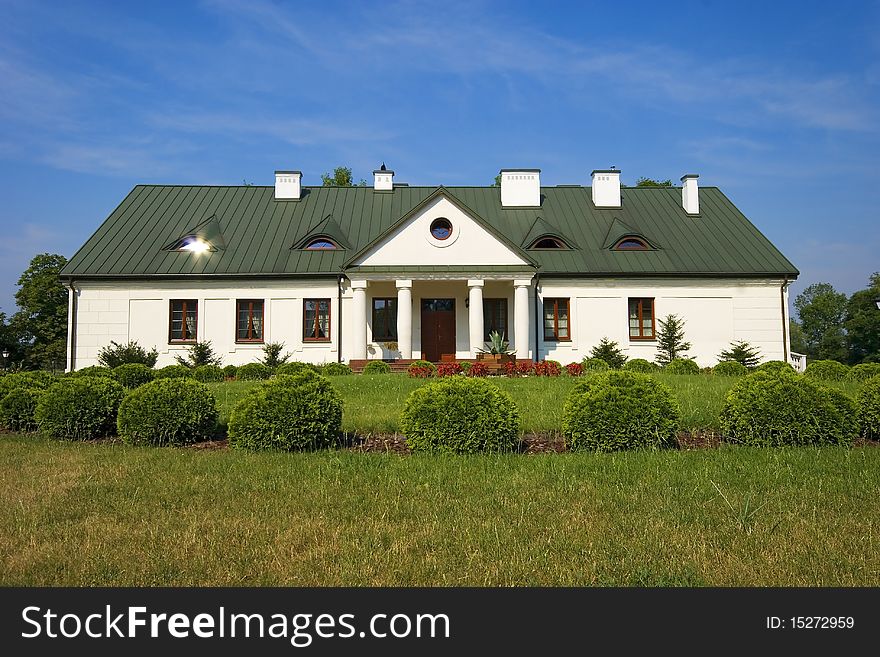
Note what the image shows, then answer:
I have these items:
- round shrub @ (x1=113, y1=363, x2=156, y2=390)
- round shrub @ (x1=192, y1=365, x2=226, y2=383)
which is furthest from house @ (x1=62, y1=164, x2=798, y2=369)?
round shrub @ (x1=113, y1=363, x2=156, y2=390)

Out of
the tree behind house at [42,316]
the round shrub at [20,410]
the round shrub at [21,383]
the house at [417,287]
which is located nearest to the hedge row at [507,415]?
the round shrub at [20,410]

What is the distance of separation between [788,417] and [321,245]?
825 inches

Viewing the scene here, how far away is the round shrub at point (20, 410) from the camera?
10461 mm

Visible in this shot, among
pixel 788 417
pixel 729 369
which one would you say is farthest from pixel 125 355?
pixel 788 417

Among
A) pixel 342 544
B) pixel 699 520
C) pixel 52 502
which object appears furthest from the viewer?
pixel 52 502

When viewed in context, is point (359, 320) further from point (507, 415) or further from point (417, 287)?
point (507, 415)

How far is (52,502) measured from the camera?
586cm

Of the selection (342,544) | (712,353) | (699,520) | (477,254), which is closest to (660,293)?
(712,353)

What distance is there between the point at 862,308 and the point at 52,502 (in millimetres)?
67037

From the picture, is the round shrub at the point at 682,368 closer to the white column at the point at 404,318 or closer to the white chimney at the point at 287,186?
the white column at the point at 404,318

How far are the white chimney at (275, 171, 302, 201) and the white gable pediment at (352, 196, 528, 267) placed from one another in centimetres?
806

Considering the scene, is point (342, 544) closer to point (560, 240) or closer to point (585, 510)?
point (585, 510)

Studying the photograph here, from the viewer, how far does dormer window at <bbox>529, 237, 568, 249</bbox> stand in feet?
85.6

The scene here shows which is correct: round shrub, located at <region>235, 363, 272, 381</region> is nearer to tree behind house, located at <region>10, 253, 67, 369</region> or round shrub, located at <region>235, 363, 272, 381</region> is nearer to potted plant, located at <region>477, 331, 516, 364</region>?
potted plant, located at <region>477, 331, 516, 364</region>
